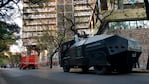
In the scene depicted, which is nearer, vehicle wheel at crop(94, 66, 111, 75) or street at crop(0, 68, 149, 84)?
street at crop(0, 68, 149, 84)

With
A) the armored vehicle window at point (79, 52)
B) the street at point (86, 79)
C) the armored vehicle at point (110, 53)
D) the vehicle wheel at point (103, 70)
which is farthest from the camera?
the armored vehicle window at point (79, 52)

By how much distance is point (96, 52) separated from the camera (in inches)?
987

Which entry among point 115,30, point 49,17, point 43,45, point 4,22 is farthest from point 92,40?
point 49,17

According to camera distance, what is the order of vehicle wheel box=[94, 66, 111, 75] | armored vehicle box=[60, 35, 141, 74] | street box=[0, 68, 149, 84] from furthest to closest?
1. vehicle wheel box=[94, 66, 111, 75]
2. armored vehicle box=[60, 35, 141, 74]
3. street box=[0, 68, 149, 84]

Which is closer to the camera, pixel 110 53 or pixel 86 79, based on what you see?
pixel 86 79

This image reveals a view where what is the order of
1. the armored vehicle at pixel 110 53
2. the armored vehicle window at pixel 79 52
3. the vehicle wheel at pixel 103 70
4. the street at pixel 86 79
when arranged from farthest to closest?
the armored vehicle window at pixel 79 52, the vehicle wheel at pixel 103 70, the armored vehicle at pixel 110 53, the street at pixel 86 79

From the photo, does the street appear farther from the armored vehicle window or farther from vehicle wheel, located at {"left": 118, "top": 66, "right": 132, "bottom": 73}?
the armored vehicle window

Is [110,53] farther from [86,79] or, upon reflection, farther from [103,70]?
[86,79]

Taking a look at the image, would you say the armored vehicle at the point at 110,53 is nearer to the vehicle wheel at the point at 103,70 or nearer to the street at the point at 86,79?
the vehicle wheel at the point at 103,70

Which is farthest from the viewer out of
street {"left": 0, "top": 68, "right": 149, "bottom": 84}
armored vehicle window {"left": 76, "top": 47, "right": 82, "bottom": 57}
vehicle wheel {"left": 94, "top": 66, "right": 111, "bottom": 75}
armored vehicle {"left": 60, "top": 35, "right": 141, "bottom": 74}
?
armored vehicle window {"left": 76, "top": 47, "right": 82, "bottom": 57}

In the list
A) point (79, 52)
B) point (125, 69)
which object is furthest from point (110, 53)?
point (79, 52)

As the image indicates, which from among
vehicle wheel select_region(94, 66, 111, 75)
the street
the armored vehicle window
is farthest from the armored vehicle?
the street

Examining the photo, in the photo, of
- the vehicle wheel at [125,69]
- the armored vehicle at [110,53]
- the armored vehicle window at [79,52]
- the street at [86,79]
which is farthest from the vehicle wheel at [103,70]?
the armored vehicle window at [79,52]

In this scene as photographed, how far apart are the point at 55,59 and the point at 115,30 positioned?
5973 cm
